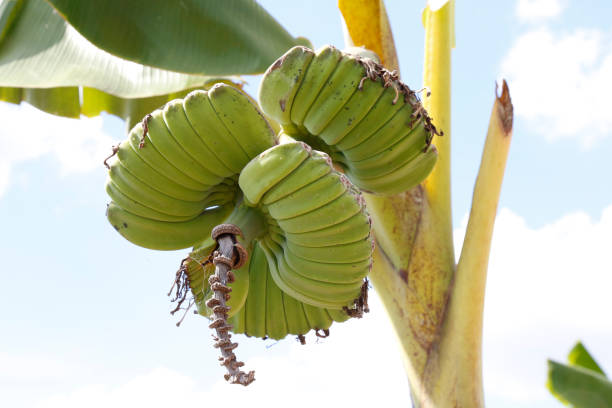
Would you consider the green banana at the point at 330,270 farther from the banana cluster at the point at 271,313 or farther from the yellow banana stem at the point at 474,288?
the yellow banana stem at the point at 474,288

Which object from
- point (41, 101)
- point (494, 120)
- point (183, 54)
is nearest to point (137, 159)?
point (183, 54)

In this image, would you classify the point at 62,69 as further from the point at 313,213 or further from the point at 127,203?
the point at 313,213

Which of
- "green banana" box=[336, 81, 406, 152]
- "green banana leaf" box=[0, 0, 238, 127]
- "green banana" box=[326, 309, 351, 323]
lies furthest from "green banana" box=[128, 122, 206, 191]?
"green banana leaf" box=[0, 0, 238, 127]

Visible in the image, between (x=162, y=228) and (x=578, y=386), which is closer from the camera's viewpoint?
(x=578, y=386)

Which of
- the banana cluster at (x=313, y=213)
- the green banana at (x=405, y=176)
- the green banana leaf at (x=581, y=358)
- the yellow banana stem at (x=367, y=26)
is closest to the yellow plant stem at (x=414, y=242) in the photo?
the yellow banana stem at (x=367, y=26)

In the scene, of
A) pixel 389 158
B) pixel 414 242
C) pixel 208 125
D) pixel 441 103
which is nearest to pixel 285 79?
pixel 208 125

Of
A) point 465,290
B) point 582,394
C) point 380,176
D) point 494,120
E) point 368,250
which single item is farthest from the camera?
point 494,120

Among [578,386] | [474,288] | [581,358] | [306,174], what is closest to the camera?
[578,386]

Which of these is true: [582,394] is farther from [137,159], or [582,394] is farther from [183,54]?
[183,54]
